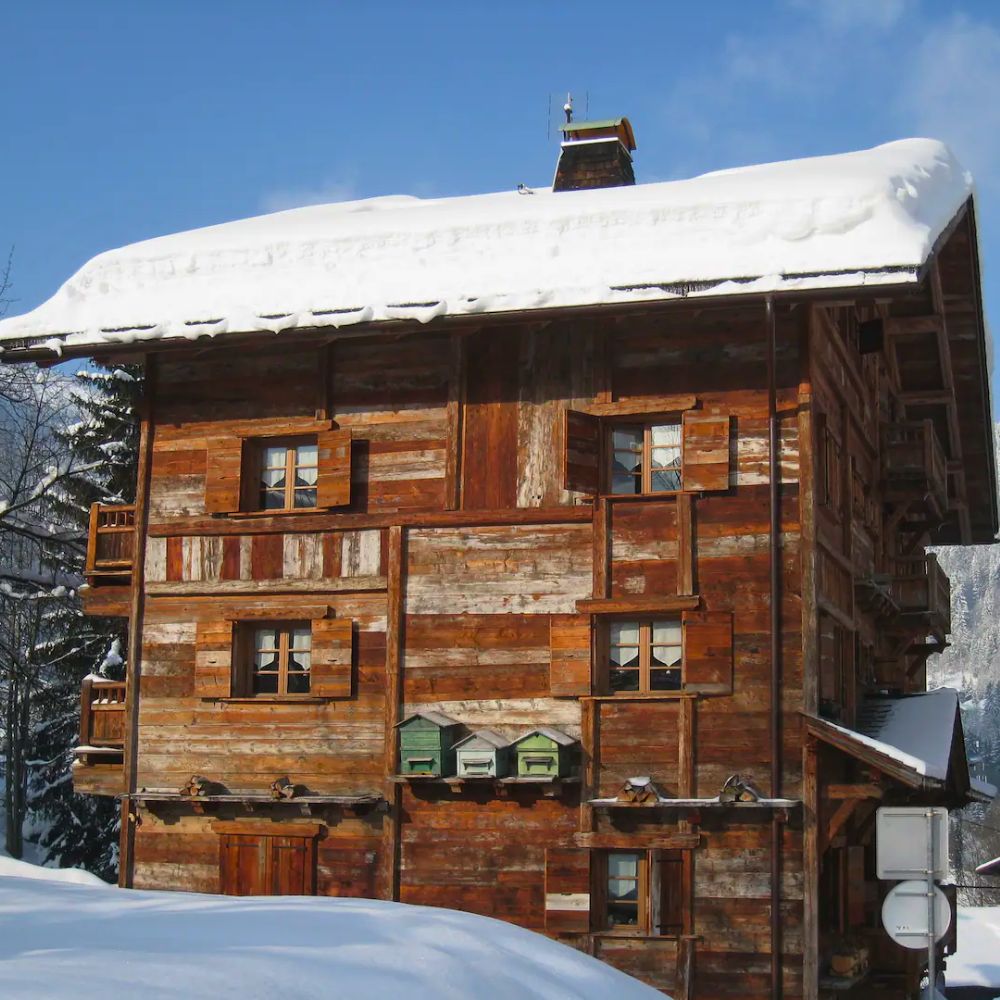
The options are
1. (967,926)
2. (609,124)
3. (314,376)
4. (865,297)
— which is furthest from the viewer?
(967,926)

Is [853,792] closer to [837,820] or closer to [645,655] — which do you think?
[837,820]

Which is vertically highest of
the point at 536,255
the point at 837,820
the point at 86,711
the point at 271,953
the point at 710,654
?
the point at 536,255

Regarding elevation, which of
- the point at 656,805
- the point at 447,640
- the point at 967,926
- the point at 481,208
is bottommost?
the point at 967,926

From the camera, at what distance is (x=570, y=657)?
17203 millimetres

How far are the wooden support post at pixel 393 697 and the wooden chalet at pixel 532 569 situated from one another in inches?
1.5

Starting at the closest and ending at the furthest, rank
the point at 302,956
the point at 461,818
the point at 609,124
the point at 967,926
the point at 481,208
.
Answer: the point at 302,956, the point at 461,818, the point at 481,208, the point at 609,124, the point at 967,926

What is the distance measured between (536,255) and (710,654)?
5281 millimetres

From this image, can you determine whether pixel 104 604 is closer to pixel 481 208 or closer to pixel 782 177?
pixel 481 208

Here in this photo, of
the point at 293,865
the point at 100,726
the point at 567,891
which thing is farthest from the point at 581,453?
the point at 100,726

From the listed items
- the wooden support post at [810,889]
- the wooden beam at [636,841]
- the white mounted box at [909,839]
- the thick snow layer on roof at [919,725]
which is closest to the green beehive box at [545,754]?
the wooden beam at [636,841]

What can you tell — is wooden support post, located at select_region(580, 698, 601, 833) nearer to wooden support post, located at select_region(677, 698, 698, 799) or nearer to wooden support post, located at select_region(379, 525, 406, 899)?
wooden support post, located at select_region(677, 698, 698, 799)

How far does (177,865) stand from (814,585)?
8.58m

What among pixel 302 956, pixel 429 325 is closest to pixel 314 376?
pixel 429 325

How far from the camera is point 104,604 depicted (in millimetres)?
19656
